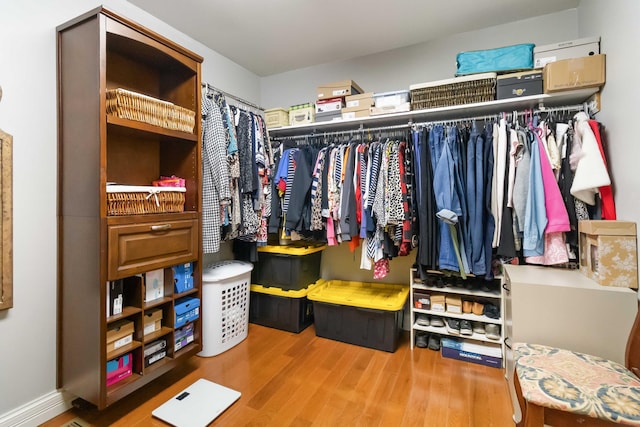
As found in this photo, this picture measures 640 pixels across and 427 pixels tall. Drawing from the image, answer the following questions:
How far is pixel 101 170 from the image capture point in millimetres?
1427

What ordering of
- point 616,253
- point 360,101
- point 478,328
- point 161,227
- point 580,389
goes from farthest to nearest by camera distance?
1. point 360,101
2. point 478,328
3. point 161,227
4. point 616,253
5. point 580,389

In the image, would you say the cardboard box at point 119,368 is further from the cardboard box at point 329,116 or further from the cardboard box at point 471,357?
the cardboard box at point 329,116

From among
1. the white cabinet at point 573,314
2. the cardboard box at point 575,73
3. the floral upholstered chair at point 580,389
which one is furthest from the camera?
the cardboard box at point 575,73

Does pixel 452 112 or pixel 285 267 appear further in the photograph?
pixel 285 267

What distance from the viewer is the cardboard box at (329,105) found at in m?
2.56

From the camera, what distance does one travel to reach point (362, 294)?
103 inches

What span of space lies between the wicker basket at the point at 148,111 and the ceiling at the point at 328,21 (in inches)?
33.3

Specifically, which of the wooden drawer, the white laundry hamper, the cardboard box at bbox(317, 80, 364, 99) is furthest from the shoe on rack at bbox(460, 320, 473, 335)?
the cardboard box at bbox(317, 80, 364, 99)

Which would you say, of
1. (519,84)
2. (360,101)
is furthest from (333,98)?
(519,84)

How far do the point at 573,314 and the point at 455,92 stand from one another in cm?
152

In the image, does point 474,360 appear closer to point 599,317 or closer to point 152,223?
point 599,317

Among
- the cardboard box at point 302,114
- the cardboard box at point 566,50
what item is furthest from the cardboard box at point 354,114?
the cardboard box at point 566,50

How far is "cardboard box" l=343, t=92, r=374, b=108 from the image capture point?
7.94ft

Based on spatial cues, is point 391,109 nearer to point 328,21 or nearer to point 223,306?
point 328,21
